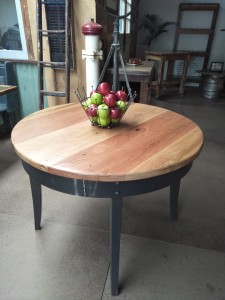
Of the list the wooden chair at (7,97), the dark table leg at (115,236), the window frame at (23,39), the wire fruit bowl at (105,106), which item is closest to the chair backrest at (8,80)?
the wooden chair at (7,97)

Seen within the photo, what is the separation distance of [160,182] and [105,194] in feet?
0.74

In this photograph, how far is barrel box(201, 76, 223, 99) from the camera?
4773 millimetres

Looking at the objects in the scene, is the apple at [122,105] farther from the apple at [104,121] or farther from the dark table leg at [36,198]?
the dark table leg at [36,198]

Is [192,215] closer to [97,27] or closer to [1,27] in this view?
[97,27]

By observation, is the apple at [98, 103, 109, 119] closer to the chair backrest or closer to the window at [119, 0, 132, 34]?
the chair backrest

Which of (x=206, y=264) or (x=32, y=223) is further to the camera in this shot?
(x=32, y=223)

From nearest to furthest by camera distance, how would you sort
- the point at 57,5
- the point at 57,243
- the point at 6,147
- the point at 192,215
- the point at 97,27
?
the point at 57,243 < the point at 192,215 < the point at 97,27 < the point at 57,5 < the point at 6,147

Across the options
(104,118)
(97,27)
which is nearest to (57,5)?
(97,27)

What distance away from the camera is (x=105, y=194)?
0.89m

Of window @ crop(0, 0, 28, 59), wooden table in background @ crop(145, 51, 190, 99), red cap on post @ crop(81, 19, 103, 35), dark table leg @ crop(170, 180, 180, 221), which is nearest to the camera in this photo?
dark table leg @ crop(170, 180, 180, 221)

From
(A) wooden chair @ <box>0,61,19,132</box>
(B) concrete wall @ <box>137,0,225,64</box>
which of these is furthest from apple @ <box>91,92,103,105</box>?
(B) concrete wall @ <box>137,0,225,64</box>

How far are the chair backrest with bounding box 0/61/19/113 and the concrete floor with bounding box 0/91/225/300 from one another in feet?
Answer: 3.30

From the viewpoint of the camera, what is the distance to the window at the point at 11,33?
2.56 m

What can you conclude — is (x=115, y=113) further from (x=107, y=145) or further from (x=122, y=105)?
(x=107, y=145)
